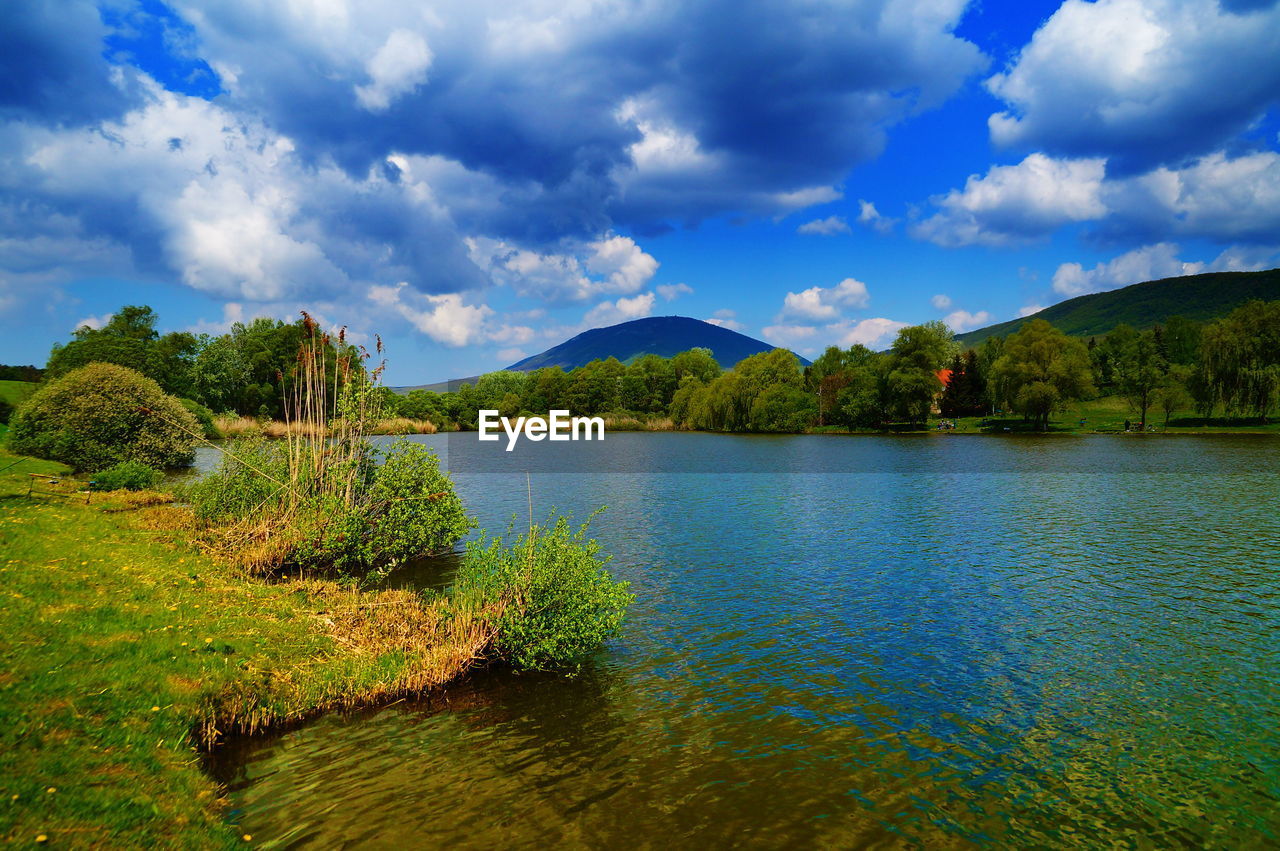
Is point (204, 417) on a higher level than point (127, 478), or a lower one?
higher

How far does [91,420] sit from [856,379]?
4196 inches

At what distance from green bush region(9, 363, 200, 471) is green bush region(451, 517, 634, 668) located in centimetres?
3438

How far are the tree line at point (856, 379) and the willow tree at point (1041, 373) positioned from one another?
8.4 inches

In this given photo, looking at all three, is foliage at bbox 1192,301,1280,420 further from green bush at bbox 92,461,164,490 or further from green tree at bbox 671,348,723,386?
green bush at bbox 92,461,164,490

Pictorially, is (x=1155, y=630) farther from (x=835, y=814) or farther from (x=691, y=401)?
(x=691, y=401)

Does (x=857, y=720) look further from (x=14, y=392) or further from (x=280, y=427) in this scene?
(x=280, y=427)

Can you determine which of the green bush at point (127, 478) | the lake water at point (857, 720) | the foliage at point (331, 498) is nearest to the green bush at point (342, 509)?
the foliage at point (331, 498)

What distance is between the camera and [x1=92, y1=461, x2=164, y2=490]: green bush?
32.9 metres

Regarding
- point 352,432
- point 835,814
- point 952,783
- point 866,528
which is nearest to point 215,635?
point 352,432

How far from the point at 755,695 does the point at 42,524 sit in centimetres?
2083

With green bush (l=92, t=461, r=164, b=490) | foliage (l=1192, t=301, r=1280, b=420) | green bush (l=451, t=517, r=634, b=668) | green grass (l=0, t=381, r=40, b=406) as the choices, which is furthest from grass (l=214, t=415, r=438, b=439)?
foliage (l=1192, t=301, r=1280, b=420)

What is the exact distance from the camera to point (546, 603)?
13.9 m

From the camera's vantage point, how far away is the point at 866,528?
31.0m

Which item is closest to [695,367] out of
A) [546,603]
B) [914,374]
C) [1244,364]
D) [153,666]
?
[914,374]
